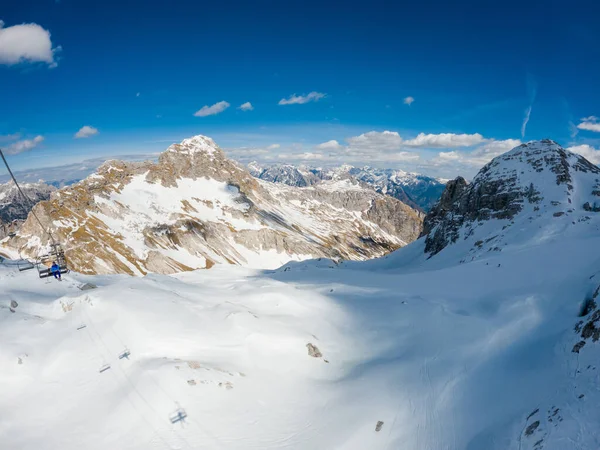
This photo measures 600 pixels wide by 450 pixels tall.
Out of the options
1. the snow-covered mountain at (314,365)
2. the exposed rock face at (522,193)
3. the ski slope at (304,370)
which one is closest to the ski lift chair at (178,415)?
the snow-covered mountain at (314,365)

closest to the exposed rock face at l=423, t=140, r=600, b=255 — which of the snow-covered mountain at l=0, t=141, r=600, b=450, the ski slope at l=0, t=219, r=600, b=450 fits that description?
the snow-covered mountain at l=0, t=141, r=600, b=450

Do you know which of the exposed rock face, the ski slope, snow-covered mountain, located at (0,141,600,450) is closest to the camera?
the ski slope

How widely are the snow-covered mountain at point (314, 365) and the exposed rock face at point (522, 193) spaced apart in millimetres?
27802

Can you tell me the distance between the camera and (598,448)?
36.1 feet

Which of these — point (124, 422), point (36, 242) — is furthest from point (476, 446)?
point (36, 242)

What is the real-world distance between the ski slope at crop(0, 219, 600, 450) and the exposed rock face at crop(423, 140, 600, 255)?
110ft

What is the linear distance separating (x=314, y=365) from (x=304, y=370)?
1163 mm

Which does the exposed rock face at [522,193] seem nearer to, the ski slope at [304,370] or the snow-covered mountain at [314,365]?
the snow-covered mountain at [314,365]

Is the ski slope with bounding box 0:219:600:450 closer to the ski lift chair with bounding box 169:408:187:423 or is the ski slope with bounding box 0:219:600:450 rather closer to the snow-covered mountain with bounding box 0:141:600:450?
the snow-covered mountain with bounding box 0:141:600:450

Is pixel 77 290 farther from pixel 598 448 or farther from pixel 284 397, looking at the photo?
pixel 598 448

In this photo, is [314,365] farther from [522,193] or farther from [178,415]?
[522,193]

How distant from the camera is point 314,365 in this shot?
25.7 metres

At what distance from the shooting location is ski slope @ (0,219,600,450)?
16.1 metres

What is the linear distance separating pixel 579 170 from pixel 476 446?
8353 cm
